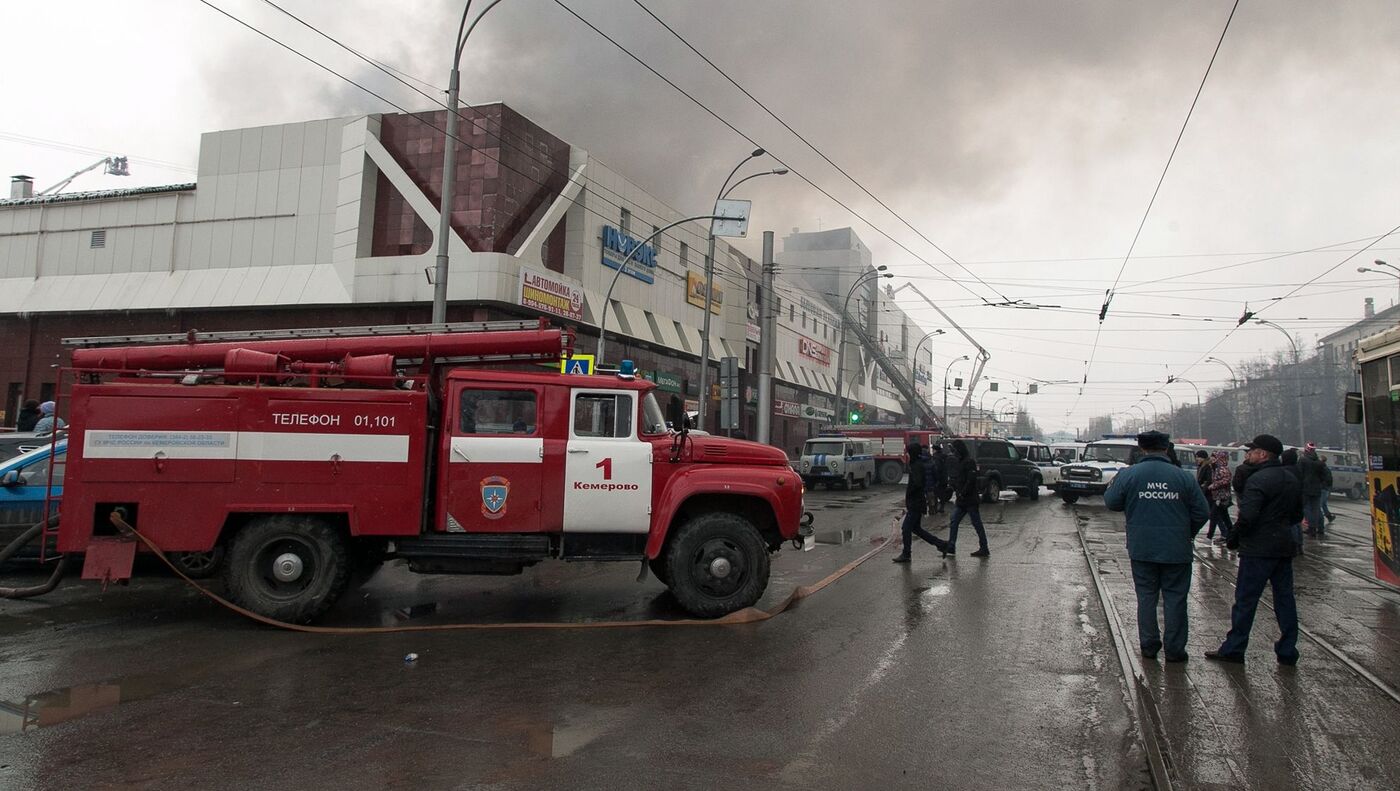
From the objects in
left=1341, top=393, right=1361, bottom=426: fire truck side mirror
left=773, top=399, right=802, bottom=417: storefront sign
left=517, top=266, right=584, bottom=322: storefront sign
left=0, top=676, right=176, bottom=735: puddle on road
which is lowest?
left=0, top=676, right=176, bottom=735: puddle on road

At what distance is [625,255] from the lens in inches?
1252

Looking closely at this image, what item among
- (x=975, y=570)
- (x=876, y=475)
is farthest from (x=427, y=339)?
(x=876, y=475)

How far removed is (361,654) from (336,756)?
235cm

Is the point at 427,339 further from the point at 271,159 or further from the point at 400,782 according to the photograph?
the point at 271,159

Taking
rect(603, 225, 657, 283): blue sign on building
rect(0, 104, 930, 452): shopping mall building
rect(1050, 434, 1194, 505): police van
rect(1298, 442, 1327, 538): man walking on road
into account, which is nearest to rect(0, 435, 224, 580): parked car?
rect(0, 104, 930, 452): shopping mall building

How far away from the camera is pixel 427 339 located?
26.9 ft

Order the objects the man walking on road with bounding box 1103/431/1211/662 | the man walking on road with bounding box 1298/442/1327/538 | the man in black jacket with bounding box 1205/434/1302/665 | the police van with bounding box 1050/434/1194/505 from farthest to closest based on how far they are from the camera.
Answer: the police van with bounding box 1050/434/1194/505
the man walking on road with bounding box 1298/442/1327/538
the man walking on road with bounding box 1103/431/1211/662
the man in black jacket with bounding box 1205/434/1302/665

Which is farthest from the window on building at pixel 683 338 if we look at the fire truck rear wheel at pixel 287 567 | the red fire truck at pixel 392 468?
the fire truck rear wheel at pixel 287 567

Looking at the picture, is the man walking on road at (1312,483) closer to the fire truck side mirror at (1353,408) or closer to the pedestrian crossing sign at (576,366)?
the fire truck side mirror at (1353,408)

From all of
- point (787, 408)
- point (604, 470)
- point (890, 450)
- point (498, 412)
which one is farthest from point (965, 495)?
point (787, 408)

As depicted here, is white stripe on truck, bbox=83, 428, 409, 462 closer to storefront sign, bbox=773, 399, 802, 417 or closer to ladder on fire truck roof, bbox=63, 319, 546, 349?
ladder on fire truck roof, bbox=63, 319, 546, 349

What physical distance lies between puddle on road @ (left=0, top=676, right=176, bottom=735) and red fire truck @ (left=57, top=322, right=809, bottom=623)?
66.6 inches

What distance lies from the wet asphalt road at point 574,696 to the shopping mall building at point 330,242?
15.6 meters

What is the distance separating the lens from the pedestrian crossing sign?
8.74m
